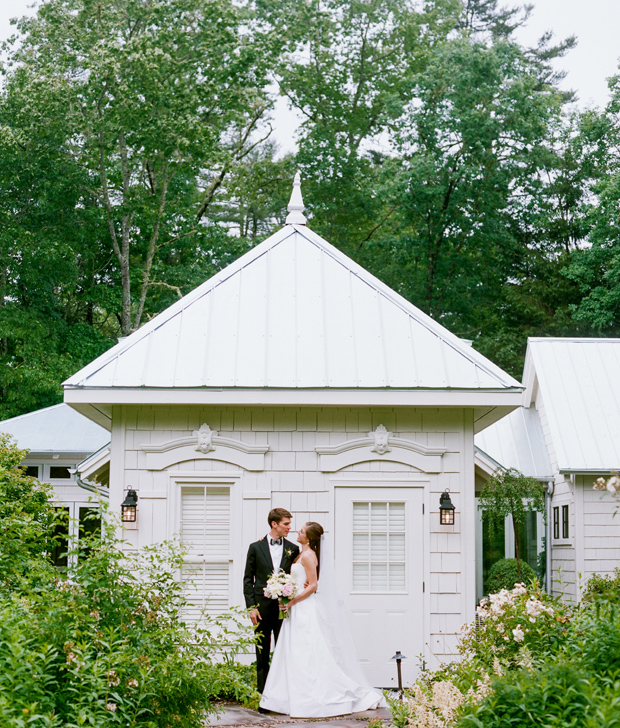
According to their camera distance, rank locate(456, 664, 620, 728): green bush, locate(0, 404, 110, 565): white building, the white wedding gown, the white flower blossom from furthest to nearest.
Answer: locate(0, 404, 110, 565): white building → the white wedding gown → the white flower blossom → locate(456, 664, 620, 728): green bush

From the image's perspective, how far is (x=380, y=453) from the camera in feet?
32.2

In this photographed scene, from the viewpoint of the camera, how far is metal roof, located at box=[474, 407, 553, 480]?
17047mm

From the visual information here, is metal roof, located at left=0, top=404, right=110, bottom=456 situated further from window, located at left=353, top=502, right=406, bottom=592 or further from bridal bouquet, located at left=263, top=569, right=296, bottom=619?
bridal bouquet, located at left=263, top=569, right=296, bottom=619

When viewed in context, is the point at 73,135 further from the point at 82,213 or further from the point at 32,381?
the point at 32,381

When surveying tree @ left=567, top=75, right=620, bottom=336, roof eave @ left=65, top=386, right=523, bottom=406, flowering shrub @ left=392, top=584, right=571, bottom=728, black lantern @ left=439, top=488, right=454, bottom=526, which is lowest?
flowering shrub @ left=392, top=584, right=571, bottom=728

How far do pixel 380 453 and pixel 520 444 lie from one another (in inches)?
332

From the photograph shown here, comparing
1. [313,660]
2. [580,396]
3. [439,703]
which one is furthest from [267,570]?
[580,396]

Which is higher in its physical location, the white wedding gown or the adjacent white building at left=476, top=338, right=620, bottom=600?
the adjacent white building at left=476, top=338, right=620, bottom=600

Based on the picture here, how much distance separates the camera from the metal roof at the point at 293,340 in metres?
9.58

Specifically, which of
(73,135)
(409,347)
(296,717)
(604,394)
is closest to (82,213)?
(73,135)

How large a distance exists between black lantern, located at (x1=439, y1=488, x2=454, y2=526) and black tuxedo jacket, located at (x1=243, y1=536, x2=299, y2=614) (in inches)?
68.1

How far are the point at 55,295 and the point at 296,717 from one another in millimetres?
20425

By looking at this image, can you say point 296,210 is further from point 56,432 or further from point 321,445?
point 56,432

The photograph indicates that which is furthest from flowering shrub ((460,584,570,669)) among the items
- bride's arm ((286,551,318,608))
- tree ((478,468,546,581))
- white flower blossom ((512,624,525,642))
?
tree ((478,468,546,581))
